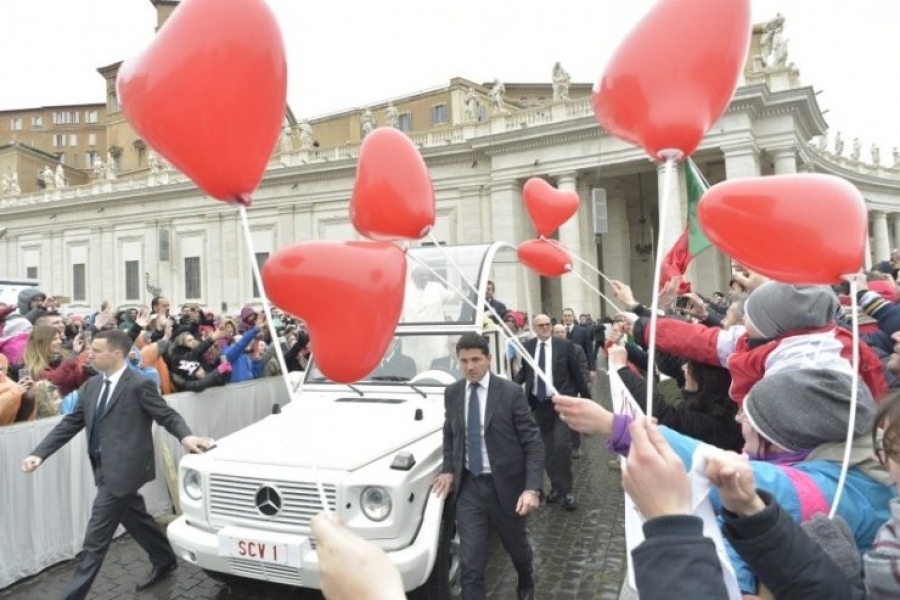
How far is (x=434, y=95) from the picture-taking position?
42250 millimetres

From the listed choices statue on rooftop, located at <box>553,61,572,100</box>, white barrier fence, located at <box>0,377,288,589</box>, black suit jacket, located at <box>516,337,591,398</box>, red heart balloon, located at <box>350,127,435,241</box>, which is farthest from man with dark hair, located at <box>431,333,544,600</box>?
statue on rooftop, located at <box>553,61,572,100</box>

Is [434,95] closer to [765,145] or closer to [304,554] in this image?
[765,145]

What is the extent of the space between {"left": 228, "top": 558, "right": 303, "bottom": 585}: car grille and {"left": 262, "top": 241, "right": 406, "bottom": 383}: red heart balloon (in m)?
1.80

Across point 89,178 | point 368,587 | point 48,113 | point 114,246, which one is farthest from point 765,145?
point 48,113

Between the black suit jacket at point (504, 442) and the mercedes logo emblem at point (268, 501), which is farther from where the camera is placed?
the black suit jacket at point (504, 442)

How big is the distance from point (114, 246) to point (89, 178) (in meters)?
28.6

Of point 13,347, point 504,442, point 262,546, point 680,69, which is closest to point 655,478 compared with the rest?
point 680,69

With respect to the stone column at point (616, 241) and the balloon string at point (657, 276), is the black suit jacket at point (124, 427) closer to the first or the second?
the balloon string at point (657, 276)

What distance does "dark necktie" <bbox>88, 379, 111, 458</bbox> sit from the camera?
4.31 metres

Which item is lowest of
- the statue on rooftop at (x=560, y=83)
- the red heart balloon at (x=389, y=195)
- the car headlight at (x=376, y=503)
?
the car headlight at (x=376, y=503)

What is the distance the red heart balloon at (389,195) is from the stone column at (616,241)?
2835 cm

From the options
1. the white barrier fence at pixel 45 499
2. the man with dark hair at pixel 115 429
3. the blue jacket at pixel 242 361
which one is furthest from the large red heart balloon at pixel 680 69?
the blue jacket at pixel 242 361

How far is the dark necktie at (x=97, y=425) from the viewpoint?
431cm

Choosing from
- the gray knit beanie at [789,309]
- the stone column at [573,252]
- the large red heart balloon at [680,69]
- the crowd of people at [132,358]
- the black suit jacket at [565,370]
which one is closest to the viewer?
the large red heart balloon at [680,69]
